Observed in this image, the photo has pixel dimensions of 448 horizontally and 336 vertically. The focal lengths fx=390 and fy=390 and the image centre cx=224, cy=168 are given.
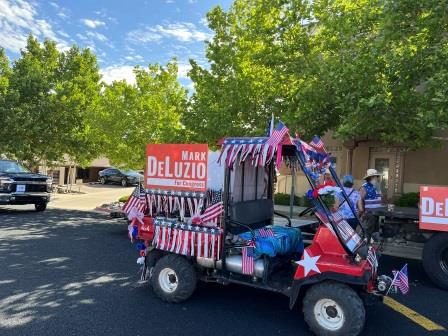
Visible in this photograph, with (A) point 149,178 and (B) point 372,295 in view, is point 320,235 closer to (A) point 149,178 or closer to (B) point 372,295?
(B) point 372,295

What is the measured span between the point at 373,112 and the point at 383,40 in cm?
170

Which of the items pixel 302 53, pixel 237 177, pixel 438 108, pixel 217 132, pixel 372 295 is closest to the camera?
pixel 372 295

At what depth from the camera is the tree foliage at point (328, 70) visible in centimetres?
854

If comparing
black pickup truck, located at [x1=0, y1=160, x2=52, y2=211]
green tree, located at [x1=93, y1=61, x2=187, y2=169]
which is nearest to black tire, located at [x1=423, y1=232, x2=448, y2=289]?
green tree, located at [x1=93, y1=61, x2=187, y2=169]

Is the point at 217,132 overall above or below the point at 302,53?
below

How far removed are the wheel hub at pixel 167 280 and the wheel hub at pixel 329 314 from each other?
195 centimetres

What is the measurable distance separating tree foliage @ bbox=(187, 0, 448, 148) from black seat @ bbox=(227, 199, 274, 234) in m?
3.62

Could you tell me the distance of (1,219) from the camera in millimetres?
11945

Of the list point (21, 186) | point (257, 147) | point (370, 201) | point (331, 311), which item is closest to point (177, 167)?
point (257, 147)

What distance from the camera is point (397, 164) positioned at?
1611 cm

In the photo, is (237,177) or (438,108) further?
(438,108)

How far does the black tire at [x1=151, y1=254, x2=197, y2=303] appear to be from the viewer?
5.16 meters

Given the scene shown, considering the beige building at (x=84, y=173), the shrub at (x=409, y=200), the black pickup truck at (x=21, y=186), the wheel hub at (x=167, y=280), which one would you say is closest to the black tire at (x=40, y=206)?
the black pickup truck at (x=21, y=186)

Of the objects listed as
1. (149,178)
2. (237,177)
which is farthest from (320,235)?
(149,178)
